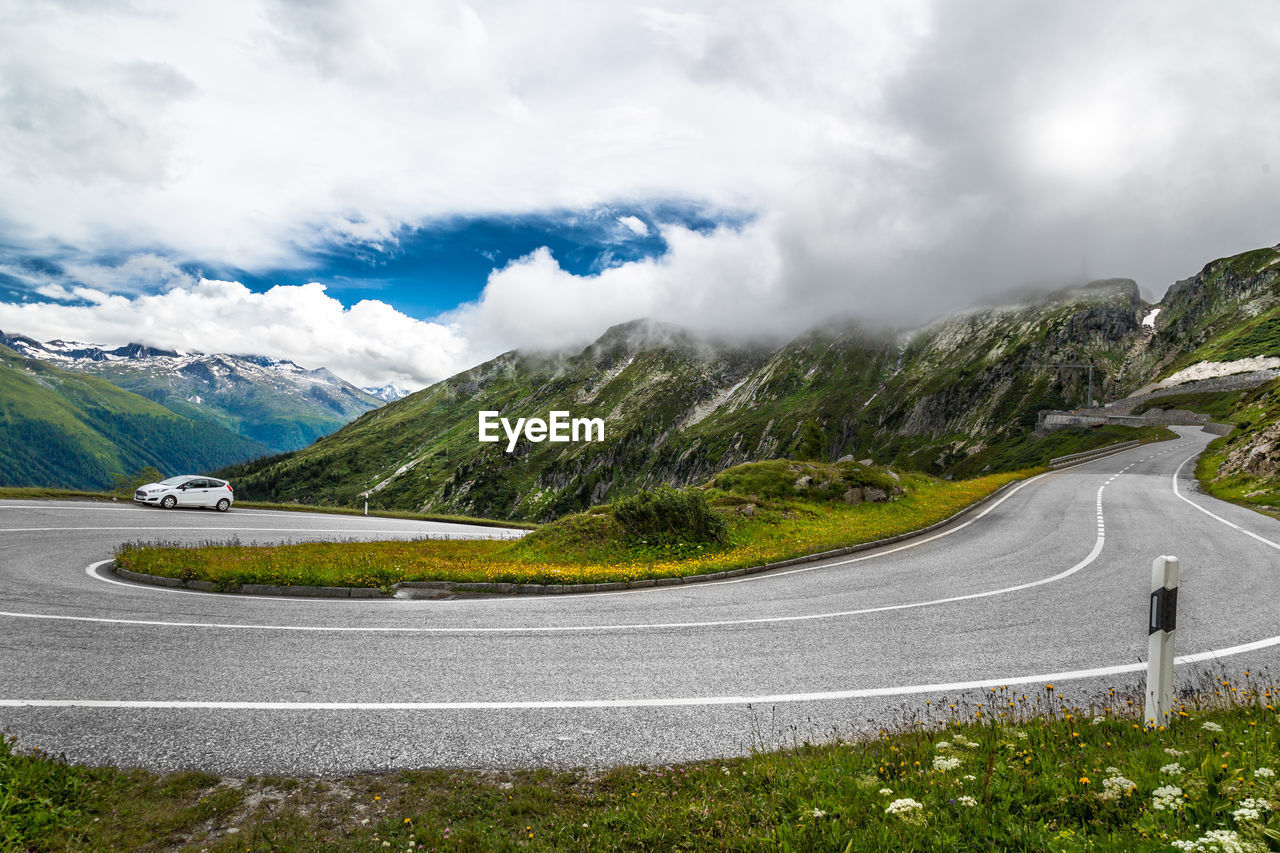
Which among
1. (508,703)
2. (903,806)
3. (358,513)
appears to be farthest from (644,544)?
(358,513)

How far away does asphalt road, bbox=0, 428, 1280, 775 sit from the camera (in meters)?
6.45

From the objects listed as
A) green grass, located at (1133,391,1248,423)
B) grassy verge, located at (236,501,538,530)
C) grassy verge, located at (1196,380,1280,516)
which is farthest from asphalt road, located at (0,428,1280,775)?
green grass, located at (1133,391,1248,423)

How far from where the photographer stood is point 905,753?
5570 millimetres

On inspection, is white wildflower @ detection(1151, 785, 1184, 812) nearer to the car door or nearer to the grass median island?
the grass median island

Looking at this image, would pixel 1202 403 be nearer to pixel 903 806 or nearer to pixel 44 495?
pixel 903 806

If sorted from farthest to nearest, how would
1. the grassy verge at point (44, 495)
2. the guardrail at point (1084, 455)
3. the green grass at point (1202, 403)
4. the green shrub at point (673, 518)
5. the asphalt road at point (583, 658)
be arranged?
1. the green grass at point (1202, 403)
2. the guardrail at point (1084, 455)
3. the grassy verge at point (44, 495)
4. the green shrub at point (673, 518)
5. the asphalt road at point (583, 658)

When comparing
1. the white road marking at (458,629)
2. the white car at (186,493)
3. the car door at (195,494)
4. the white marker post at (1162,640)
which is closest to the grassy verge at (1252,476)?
the white road marking at (458,629)

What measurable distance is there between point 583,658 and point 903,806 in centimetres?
545

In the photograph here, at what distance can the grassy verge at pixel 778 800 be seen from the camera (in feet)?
13.3

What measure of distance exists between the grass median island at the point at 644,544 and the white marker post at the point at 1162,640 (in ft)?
33.6

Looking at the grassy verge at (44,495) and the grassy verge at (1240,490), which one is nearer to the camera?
the grassy verge at (1240,490)

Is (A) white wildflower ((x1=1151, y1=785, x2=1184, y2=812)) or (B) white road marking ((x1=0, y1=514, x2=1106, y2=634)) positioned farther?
(B) white road marking ((x1=0, y1=514, x2=1106, y2=634))

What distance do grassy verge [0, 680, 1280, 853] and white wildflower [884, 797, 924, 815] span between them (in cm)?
1

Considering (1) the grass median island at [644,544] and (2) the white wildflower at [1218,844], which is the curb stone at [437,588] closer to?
(1) the grass median island at [644,544]
